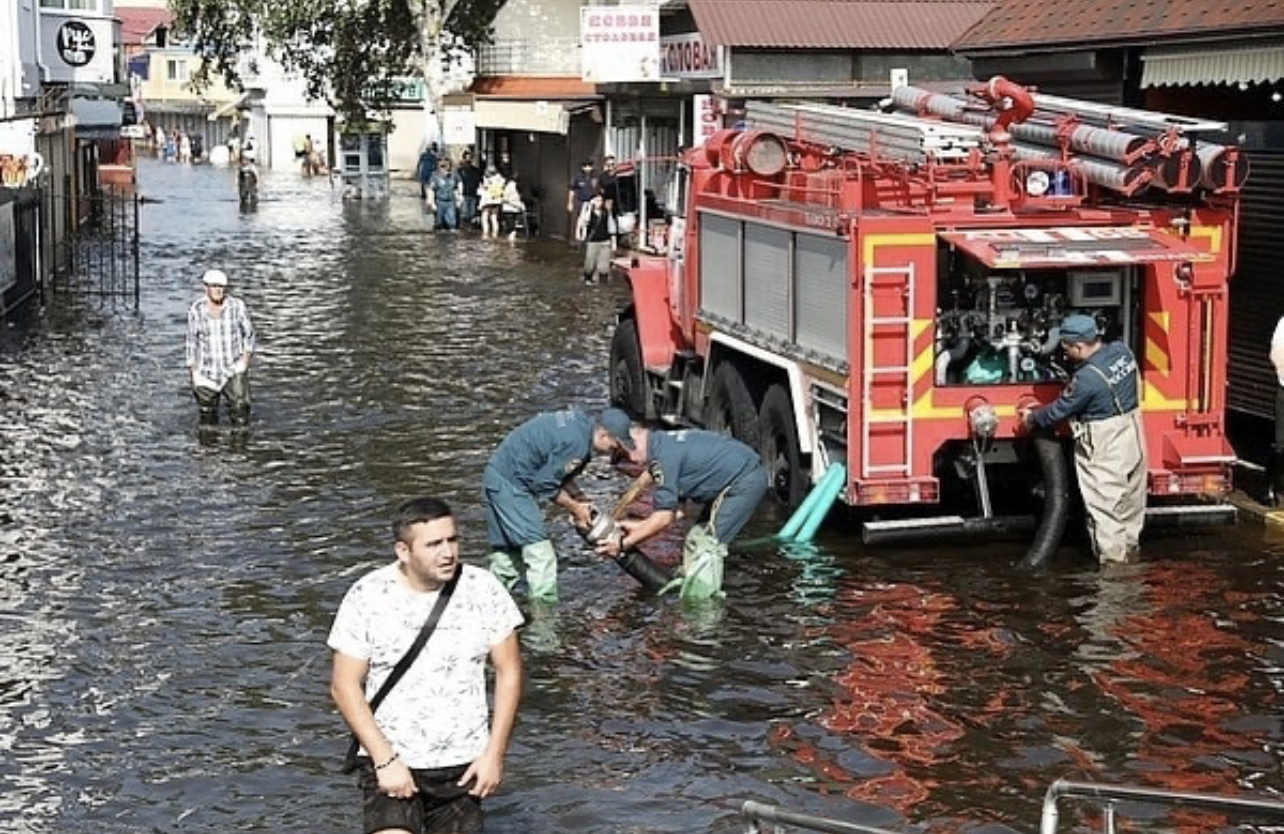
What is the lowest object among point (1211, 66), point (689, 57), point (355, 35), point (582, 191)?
point (582, 191)

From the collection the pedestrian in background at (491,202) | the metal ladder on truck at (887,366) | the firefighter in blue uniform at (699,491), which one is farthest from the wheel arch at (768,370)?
the pedestrian in background at (491,202)

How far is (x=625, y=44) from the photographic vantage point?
3672cm

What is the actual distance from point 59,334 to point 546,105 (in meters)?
21.9

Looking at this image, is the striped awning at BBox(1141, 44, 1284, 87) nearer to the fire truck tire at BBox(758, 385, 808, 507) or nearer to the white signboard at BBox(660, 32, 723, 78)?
the fire truck tire at BBox(758, 385, 808, 507)

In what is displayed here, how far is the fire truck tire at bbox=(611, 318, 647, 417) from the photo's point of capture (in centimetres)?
1877

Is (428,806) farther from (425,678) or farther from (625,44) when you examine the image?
(625,44)

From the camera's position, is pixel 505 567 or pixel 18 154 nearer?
pixel 505 567

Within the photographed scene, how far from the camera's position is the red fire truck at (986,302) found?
43.0 ft

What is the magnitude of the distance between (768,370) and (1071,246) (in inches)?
113

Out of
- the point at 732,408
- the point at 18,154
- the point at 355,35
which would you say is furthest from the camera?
the point at 355,35

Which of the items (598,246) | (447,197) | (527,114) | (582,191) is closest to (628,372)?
Result: (598,246)

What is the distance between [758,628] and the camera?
1187 cm

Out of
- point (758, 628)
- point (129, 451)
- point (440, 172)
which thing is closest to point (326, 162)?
point (440, 172)

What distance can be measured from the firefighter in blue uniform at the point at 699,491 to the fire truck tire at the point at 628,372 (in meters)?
6.28
